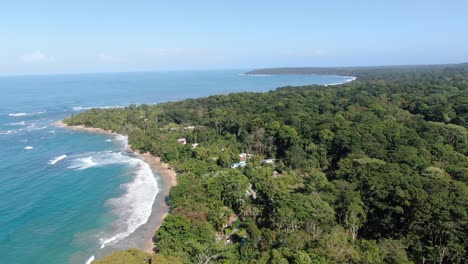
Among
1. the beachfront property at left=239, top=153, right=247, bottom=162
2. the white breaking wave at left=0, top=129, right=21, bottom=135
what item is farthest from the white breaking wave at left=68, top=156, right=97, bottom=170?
the white breaking wave at left=0, top=129, right=21, bottom=135

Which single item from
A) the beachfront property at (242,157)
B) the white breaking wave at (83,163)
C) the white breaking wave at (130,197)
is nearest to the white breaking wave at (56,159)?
the white breaking wave at (130,197)

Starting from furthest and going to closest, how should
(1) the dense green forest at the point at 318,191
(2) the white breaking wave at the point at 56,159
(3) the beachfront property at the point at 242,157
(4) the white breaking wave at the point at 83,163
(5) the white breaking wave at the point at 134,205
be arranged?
1. (2) the white breaking wave at the point at 56,159
2. (4) the white breaking wave at the point at 83,163
3. (3) the beachfront property at the point at 242,157
4. (5) the white breaking wave at the point at 134,205
5. (1) the dense green forest at the point at 318,191

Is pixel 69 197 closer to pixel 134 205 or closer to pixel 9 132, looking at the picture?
pixel 134 205

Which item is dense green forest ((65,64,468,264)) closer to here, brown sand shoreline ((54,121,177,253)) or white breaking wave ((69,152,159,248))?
brown sand shoreline ((54,121,177,253))

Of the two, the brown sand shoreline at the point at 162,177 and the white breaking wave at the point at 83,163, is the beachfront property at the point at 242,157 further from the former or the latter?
the white breaking wave at the point at 83,163

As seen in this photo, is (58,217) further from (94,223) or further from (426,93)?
(426,93)

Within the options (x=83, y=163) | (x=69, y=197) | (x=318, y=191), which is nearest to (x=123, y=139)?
(x=83, y=163)
